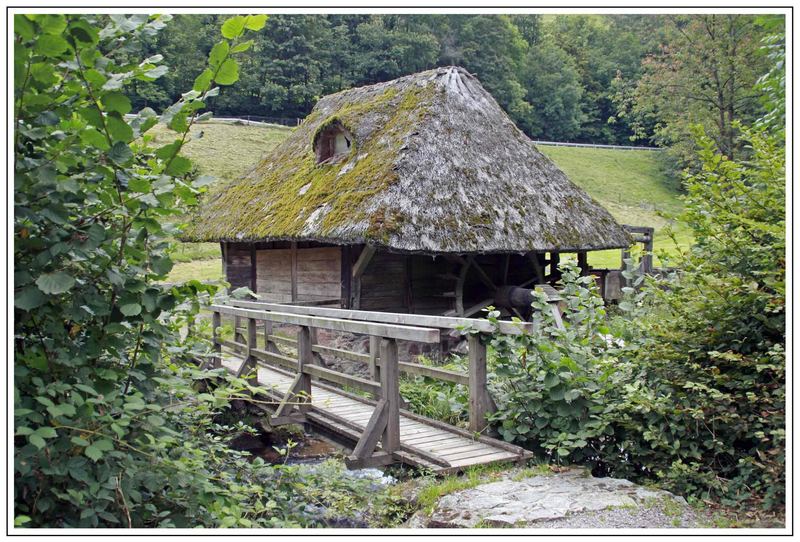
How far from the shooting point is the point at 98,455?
2225 mm

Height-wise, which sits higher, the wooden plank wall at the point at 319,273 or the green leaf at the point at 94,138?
the green leaf at the point at 94,138

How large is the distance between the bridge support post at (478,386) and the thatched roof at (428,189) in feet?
11.3

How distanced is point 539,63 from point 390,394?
146 ft

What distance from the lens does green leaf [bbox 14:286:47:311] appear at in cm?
221

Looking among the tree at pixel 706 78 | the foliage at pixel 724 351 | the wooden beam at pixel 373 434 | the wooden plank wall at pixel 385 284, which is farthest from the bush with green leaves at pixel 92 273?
the tree at pixel 706 78

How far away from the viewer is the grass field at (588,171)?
23.7 meters

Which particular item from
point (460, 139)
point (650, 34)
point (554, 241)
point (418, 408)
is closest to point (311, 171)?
point (460, 139)

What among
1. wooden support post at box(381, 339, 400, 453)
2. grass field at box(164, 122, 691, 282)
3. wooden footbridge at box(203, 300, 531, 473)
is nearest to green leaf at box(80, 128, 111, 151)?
wooden footbridge at box(203, 300, 531, 473)

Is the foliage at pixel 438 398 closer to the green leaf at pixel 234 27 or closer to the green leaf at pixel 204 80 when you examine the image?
the green leaf at pixel 204 80

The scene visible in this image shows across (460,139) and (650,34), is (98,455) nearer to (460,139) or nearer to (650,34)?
(460,139)

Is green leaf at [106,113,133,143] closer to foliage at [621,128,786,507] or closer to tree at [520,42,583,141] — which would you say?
foliage at [621,128,786,507]

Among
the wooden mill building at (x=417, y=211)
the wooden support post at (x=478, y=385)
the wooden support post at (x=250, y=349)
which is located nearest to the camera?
the wooden support post at (x=478, y=385)
